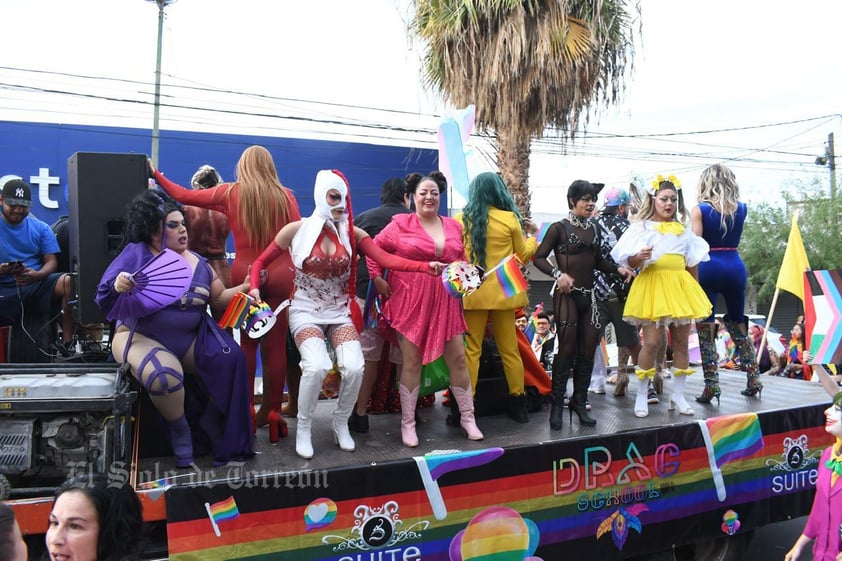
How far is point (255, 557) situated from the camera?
11.3ft

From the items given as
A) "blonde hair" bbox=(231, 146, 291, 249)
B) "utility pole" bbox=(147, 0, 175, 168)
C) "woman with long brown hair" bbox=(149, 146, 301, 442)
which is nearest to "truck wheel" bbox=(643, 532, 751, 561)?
"woman with long brown hair" bbox=(149, 146, 301, 442)

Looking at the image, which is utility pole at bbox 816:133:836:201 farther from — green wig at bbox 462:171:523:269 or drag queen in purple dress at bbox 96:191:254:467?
drag queen in purple dress at bbox 96:191:254:467

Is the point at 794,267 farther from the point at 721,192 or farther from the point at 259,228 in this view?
the point at 259,228

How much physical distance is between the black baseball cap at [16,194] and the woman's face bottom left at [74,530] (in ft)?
11.8

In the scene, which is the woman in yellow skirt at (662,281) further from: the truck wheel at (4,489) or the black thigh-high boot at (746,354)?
the truck wheel at (4,489)

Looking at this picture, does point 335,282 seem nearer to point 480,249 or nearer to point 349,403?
point 349,403

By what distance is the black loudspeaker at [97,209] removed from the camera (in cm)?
425

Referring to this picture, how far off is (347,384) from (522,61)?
7227 millimetres

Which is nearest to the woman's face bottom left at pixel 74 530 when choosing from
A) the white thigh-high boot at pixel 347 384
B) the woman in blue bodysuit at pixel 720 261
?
the white thigh-high boot at pixel 347 384

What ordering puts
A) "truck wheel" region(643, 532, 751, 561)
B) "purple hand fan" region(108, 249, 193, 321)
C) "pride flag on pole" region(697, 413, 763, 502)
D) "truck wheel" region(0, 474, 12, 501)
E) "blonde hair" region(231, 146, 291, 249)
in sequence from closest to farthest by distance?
1. "truck wheel" region(0, 474, 12, 501)
2. "purple hand fan" region(108, 249, 193, 321)
3. "blonde hair" region(231, 146, 291, 249)
4. "pride flag on pole" region(697, 413, 763, 502)
5. "truck wheel" region(643, 532, 751, 561)

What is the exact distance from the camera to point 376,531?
12.2 feet

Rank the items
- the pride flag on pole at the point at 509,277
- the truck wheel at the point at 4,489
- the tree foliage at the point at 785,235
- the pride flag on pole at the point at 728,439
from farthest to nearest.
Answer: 1. the tree foliage at the point at 785,235
2. the pride flag on pole at the point at 728,439
3. the pride flag on pole at the point at 509,277
4. the truck wheel at the point at 4,489

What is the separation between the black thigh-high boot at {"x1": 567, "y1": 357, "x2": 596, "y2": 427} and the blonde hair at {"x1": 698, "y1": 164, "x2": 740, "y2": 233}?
73.9 inches

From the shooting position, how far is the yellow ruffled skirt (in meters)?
5.42
